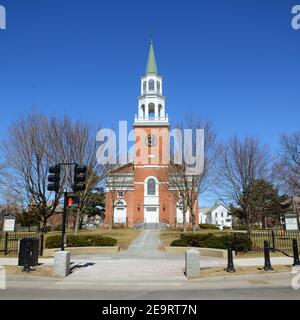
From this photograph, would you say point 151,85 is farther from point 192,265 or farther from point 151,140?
point 192,265

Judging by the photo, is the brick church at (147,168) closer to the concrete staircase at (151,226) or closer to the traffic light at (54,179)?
the concrete staircase at (151,226)

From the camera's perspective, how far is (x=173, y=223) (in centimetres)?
4828

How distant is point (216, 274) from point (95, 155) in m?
17.6

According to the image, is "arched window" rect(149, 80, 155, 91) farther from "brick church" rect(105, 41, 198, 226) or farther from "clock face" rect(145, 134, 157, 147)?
"clock face" rect(145, 134, 157, 147)

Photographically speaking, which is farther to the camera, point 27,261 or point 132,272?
point 132,272

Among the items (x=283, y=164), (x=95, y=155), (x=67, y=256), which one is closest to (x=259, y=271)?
(x=67, y=256)

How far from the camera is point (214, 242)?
58.9 ft

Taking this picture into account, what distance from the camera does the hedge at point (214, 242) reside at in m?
17.0

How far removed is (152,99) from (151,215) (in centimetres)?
1832

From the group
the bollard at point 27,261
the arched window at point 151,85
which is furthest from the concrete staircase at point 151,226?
the bollard at point 27,261

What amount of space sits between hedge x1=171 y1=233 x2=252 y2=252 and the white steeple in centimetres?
3374

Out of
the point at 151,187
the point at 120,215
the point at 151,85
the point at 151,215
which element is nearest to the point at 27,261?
the point at 151,215

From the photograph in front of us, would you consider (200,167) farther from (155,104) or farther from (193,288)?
(155,104)

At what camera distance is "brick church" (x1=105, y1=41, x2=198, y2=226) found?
50.1m
